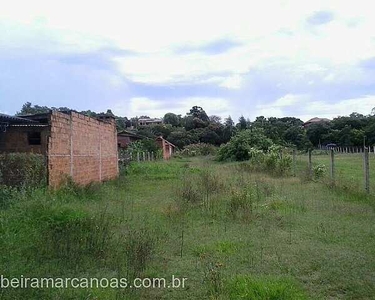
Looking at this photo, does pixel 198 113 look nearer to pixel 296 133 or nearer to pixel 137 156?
pixel 296 133

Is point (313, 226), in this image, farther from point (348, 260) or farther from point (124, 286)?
point (124, 286)

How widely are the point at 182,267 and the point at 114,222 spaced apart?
2.38 metres

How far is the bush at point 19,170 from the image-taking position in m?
8.82

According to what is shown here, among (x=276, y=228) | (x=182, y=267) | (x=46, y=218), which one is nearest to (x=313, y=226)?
(x=276, y=228)

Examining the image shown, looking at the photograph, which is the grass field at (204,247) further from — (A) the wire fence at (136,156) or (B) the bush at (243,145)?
(B) the bush at (243,145)

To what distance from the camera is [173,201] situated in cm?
987

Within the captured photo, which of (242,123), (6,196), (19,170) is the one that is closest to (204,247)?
(6,196)

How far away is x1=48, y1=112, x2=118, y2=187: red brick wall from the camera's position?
1025 centimetres

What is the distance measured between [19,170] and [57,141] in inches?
65.0

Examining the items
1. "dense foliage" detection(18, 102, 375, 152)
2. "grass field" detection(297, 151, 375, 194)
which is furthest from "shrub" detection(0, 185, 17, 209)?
"dense foliage" detection(18, 102, 375, 152)

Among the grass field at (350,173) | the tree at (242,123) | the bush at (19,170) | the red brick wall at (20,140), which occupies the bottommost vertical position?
the grass field at (350,173)

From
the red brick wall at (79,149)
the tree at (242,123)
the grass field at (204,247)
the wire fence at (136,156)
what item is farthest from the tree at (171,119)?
the grass field at (204,247)

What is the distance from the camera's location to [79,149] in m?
12.2

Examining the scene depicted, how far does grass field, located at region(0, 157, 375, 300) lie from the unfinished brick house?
244cm
